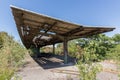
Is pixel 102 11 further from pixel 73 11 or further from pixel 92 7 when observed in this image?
pixel 73 11

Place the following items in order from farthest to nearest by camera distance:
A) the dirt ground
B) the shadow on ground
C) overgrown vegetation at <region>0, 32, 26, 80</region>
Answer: the shadow on ground < the dirt ground < overgrown vegetation at <region>0, 32, 26, 80</region>

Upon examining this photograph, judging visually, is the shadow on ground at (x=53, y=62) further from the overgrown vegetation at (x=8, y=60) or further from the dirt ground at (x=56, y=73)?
the overgrown vegetation at (x=8, y=60)

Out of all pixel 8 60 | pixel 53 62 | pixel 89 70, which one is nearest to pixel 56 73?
pixel 8 60

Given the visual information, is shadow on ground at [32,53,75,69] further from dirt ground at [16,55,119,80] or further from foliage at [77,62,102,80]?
foliage at [77,62,102,80]

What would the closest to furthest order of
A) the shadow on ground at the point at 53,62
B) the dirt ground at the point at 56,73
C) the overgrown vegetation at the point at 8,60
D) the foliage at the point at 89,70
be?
the foliage at the point at 89,70 → the overgrown vegetation at the point at 8,60 → the dirt ground at the point at 56,73 → the shadow on ground at the point at 53,62

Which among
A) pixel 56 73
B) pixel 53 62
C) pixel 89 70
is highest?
pixel 89 70

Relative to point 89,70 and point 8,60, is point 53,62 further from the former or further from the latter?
point 89,70

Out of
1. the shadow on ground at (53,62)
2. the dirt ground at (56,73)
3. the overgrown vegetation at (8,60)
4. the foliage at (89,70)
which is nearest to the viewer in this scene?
the foliage at (89,70)

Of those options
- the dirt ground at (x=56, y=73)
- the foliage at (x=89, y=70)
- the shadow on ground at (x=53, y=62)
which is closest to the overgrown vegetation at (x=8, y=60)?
the dirt ground at (x=56, y=73)

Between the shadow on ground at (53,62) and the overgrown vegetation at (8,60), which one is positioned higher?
the overgrown vegetation at (8,60)

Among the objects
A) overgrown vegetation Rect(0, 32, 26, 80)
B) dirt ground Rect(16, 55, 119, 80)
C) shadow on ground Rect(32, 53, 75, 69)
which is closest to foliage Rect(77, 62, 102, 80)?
overgrown vegetation Rect(0, 32, 26, 80)

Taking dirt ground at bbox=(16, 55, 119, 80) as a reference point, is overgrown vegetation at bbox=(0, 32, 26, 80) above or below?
above

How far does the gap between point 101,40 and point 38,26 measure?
1168 centimetres

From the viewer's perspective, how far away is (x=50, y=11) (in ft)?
49.7
